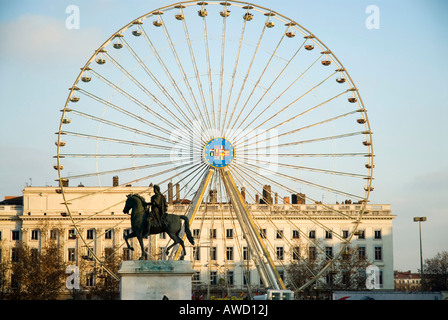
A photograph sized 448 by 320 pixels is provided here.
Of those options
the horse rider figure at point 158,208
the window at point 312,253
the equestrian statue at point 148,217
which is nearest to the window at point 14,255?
the window at point 312,253

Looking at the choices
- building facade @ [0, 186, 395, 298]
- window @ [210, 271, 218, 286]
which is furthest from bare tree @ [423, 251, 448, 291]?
window @ [210, 271, 218, 286]

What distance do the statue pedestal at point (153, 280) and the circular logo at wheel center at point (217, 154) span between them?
15.7 m

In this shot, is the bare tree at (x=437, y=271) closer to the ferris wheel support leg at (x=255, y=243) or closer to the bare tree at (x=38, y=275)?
the bare tree at (x=38, y=275)

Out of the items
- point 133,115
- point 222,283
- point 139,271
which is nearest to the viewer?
point 139,271

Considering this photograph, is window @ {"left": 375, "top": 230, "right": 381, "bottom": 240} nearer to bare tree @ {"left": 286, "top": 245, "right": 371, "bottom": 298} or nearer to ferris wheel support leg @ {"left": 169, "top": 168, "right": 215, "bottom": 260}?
bare tree @ {"left": 286, "top": 245, "right": 371, "bottom": 298}

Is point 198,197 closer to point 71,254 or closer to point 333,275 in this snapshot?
point 333,275

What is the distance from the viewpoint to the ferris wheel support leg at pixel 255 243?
6344cm

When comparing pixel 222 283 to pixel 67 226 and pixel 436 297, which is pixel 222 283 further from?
pixel 436 297

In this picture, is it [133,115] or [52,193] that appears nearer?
[133,115]

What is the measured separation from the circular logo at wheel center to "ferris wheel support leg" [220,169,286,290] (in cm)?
57
